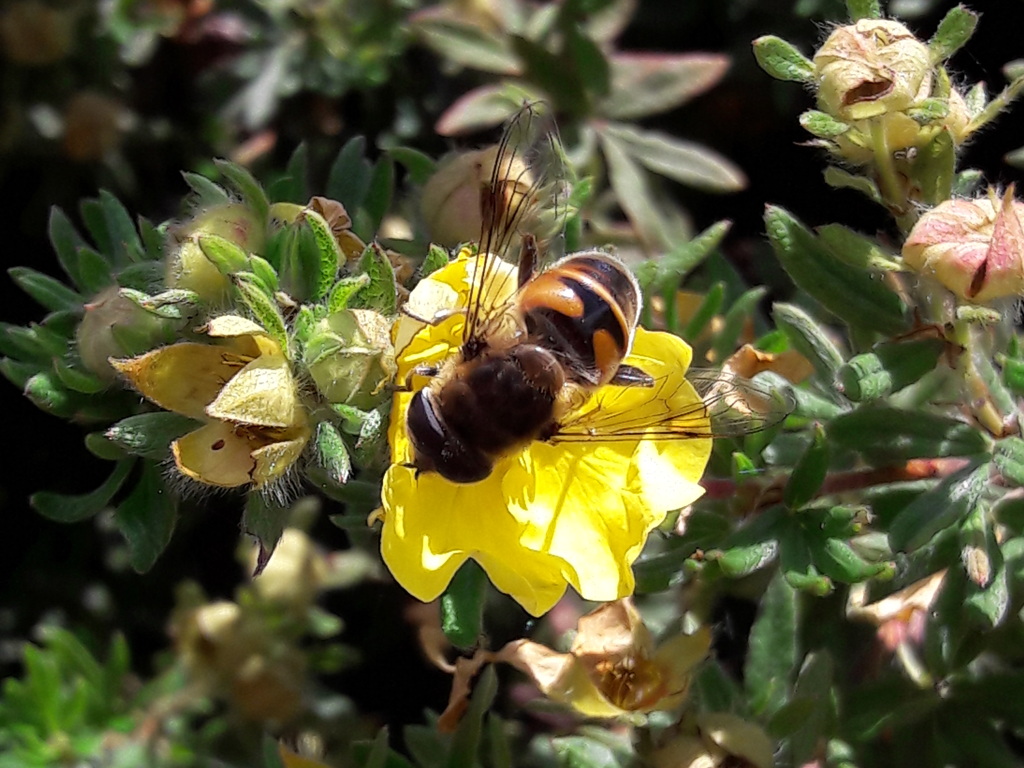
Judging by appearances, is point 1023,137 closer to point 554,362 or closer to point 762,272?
point 762,272

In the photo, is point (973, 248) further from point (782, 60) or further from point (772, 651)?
point (772, 651)

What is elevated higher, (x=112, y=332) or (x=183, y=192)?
(x=112, y=332)

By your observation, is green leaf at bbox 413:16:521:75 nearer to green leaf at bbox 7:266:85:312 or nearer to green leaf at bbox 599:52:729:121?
green leaf at bbox 599:52:729:121

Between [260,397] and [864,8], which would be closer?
[260,397]

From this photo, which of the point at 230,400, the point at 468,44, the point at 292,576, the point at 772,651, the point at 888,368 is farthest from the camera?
the point at 468,44

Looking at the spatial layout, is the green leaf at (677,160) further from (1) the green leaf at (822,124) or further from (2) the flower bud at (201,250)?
(2) the flower bud at (201,250)

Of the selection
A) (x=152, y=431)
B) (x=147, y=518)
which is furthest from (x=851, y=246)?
(x=147, y=518)

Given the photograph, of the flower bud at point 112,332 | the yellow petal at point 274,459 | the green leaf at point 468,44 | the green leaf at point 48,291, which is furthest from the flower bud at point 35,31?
the yellow petal at point 274,459
